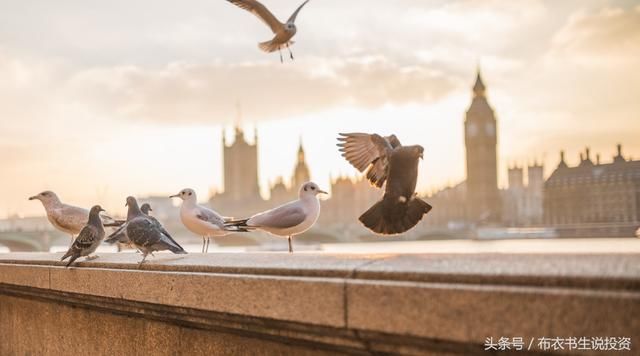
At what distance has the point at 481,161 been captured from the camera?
109 metres

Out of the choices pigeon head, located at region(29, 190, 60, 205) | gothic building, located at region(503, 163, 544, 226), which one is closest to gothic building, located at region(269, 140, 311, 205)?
gothic building, located at region(503, 163, 544, 226)

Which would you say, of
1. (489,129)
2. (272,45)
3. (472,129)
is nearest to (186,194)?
(272,45)

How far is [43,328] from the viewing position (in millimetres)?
3945

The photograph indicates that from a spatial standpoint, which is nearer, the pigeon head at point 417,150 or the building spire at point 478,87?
the pigeon head at point 417,150

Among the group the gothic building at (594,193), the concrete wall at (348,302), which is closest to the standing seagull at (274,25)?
the concrete wall at (348,302)

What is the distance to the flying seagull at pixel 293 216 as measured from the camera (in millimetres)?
3777

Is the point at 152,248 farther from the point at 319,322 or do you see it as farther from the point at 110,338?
the point at 319,322

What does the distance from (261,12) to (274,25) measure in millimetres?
123

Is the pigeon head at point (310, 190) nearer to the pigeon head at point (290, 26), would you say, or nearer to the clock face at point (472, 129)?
the pigeon head at point (290, 26)

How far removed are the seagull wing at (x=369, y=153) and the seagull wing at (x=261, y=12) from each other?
0.99 m

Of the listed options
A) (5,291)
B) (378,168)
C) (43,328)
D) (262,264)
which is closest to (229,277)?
(262,264)

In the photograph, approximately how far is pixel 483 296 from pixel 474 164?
11020 cm

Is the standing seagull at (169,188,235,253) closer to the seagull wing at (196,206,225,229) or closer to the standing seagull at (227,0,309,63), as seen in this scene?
the seagull wing at (196,206,225,229)

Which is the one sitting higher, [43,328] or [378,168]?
[378,168]
